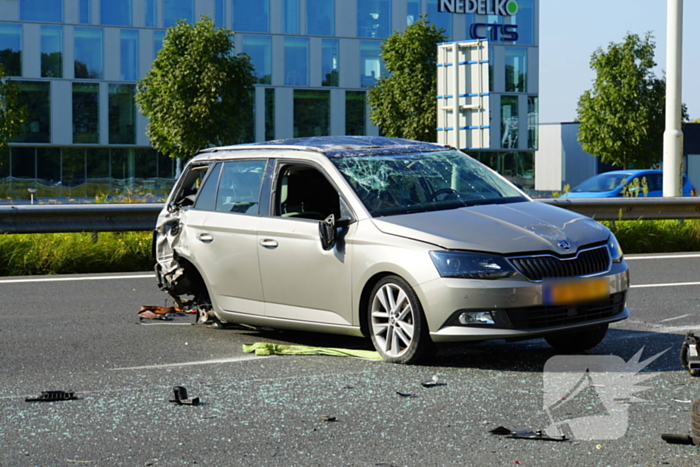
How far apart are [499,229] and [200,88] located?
33194mm

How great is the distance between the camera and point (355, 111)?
5194cm

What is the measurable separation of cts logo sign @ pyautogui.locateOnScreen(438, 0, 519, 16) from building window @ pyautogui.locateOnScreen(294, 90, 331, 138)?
24.7ft

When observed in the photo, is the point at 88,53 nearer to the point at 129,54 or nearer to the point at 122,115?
the point at 129,54

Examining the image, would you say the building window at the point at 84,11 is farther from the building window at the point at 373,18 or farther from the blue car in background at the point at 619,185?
the blue car in background at the point at 619,185

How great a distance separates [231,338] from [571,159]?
59.6 metres

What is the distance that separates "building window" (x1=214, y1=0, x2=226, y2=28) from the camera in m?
49.3

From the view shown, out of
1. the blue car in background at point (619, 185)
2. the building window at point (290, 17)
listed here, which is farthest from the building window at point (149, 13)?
the blue car in background at point (619, 185)

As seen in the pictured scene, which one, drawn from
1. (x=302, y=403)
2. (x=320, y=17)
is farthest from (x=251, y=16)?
(x=302, y=403)

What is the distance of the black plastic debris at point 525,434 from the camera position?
463 cm

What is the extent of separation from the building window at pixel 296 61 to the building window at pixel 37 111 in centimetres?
1170

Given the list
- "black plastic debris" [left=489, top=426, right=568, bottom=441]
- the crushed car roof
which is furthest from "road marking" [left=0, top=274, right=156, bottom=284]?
"black plastic debris" [left=489, top=426, right=568, bottom=441]

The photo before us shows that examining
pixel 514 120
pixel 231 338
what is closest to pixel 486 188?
pixel 231 338

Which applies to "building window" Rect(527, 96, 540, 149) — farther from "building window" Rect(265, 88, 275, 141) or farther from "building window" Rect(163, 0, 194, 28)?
"building window" Rect(163, 0, 194, 28)

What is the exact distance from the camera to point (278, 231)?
720cm
